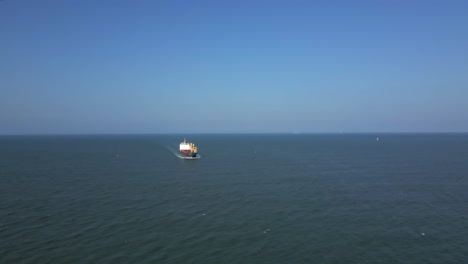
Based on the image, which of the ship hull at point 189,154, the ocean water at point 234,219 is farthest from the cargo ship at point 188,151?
the ocean water at point 234,219

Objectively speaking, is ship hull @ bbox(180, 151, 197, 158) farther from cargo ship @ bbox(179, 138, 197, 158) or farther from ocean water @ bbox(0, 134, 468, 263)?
ocean water @ bbox(0, 134, 468, 263)

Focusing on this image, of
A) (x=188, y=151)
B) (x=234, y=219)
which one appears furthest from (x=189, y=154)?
(x=234, y=219)

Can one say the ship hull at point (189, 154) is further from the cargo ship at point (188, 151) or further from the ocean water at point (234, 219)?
the ocean water at point (234, 219)

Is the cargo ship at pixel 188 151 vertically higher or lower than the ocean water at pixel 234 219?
higher

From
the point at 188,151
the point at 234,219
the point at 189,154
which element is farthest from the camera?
the point at 188,151

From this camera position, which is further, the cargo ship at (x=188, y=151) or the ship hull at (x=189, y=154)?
the cargo ship at (x=188, y=151)

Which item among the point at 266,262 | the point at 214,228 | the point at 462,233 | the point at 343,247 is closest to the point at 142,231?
the point at 214,228

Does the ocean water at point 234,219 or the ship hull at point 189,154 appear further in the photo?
the ship hull at point 189,154

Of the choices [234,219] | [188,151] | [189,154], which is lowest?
[234,219]

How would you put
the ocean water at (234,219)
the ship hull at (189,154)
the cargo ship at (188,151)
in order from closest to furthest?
the ocean water at (234,219) < the ship hull at (189,154) < the cargo ship at (188,151)

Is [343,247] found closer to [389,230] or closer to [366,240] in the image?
[366,240]

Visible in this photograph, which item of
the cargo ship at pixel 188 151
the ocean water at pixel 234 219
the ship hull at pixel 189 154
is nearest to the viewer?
Result: the ocean water at pixel 234 219

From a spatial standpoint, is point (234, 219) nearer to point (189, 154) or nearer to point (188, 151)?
point (189, 154)
